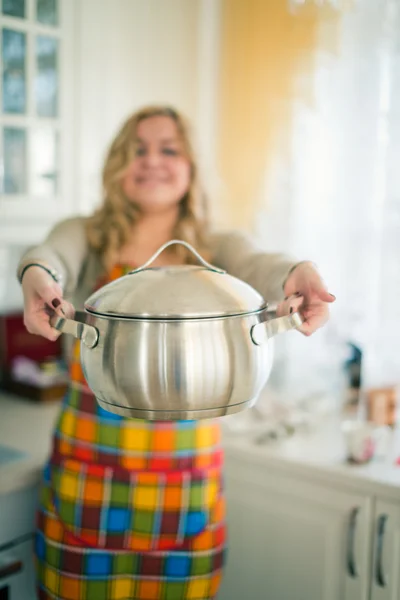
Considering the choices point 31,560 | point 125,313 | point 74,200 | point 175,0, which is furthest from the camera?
point 175,0

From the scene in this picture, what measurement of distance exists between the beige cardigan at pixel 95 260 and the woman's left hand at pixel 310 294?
50 millimetres

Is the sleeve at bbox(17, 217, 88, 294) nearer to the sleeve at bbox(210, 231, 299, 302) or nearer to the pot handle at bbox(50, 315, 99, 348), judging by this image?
the sleeve at bbox(210, 231, 299, 302)

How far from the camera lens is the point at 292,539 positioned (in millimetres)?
1579

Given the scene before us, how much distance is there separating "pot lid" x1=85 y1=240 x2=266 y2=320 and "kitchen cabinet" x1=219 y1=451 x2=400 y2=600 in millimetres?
956

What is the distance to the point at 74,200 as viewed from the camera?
181 cm

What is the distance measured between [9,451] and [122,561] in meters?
0.36

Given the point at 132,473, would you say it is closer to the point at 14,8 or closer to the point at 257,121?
the point at 14,8

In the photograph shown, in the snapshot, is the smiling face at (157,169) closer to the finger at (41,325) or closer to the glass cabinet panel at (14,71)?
the glass cabinet panel at (14,71)

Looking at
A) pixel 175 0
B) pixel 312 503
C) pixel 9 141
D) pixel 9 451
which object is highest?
pixel 175 0

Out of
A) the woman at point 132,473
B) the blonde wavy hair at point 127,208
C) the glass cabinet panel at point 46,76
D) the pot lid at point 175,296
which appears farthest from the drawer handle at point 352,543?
the glass cabinet panel at point 46,76

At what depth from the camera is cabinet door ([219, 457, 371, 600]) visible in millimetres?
1482

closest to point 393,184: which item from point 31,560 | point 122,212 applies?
point 122,212

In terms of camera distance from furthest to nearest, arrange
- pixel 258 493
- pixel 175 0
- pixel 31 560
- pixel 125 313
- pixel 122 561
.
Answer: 1. pixel 175 0
2. pixel 258 493
3. pixel 31 560
4. pixel 122 561
5. pixel 125 313

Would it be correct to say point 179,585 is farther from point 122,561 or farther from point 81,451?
point 81,451
